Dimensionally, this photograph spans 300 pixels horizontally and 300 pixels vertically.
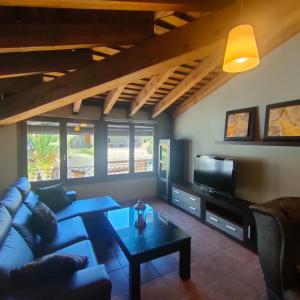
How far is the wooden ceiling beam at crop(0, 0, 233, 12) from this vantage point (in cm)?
131

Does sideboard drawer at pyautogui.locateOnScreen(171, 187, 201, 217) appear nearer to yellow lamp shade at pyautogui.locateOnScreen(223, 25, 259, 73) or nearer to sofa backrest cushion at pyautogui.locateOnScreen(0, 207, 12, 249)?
yellow lamp shade at pyautogui.locateOnScreen(223, 25, 259, 73)

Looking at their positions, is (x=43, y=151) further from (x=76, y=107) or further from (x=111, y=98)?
(x=111, y=98)

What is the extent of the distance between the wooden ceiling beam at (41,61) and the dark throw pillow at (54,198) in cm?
186

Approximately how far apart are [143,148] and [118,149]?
0.70 m

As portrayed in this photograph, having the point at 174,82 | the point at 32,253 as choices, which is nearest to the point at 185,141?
the point at 174,82

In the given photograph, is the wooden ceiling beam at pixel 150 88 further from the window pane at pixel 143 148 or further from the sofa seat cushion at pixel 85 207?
the sofa seat cushion at pixel 85 207

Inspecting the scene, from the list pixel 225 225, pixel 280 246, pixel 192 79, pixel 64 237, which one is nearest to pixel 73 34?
pixel 64 237

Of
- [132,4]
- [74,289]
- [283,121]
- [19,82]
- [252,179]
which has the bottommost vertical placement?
[74,289]

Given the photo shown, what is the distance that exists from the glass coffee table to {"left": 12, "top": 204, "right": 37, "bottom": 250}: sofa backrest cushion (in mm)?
878

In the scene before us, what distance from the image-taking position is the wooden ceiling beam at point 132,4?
1312 millimetres

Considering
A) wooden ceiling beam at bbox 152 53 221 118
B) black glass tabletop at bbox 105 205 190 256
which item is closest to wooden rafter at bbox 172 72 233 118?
wooden ceiling beam at bbox 152 53 221 118

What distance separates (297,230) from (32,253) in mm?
2453

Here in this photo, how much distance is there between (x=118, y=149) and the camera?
4.95m

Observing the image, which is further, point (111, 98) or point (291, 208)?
point (111, 98)
